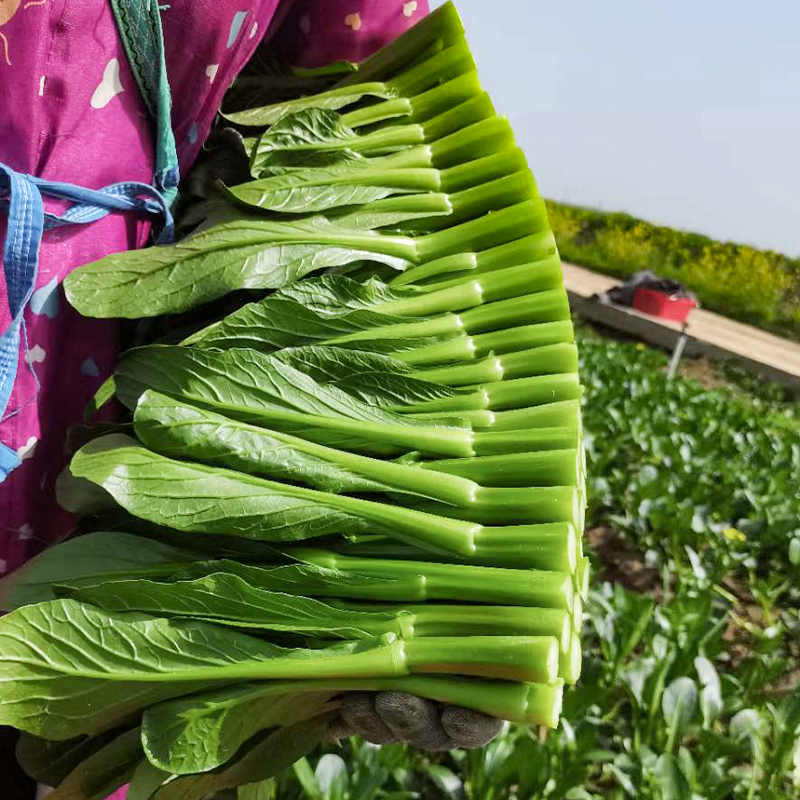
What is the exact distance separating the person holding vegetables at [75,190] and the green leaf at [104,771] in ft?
0.64

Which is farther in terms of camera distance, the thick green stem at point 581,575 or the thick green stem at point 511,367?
the thick green stem at point 511,367

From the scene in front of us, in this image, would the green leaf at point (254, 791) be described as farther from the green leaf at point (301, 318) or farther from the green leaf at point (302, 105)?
the green leaf at point (302, 105)

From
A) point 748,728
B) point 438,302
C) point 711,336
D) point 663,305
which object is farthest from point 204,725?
point 711,336

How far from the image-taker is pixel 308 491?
0.79 m

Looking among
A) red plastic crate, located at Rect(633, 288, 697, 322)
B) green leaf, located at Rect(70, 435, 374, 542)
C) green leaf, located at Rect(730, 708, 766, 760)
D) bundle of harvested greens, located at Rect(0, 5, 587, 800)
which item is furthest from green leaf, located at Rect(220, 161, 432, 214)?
red plastic crate, located at Rect(633, 288, 697, 322)

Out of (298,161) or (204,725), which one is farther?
(298,161)

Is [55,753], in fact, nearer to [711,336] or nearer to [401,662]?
[401,662]

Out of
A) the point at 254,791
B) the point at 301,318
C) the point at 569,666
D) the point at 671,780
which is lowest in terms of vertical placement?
the point at 671,780

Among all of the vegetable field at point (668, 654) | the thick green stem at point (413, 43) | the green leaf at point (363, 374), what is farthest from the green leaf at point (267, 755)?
the thick green stem at point (413, 43)

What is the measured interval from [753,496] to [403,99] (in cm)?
315

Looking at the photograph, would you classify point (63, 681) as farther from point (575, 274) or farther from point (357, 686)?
point (575, 274)

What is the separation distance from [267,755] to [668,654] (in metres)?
1.73

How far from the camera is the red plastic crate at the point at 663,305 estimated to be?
10.7 m

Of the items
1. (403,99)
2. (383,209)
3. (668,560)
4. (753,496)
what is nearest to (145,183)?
(383,209)
